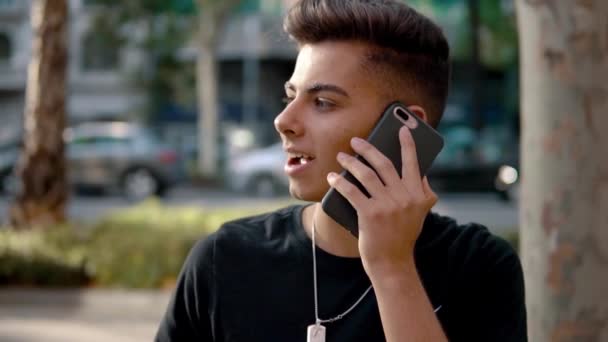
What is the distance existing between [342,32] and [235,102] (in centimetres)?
3325

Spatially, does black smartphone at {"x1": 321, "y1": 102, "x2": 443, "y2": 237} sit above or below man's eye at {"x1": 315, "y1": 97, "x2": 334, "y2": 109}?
below

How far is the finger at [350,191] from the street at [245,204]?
1352 cm

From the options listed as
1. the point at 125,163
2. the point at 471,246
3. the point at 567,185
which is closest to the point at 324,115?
the point at 471,246

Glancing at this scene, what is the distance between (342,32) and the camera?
1868 mm

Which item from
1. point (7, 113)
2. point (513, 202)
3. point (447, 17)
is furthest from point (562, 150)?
point (7, 113)

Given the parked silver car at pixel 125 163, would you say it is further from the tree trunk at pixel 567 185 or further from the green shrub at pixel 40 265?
the tree trunk at pixel 567 185

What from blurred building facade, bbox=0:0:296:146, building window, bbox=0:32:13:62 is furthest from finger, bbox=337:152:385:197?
building window, bbox=0:32:13:62

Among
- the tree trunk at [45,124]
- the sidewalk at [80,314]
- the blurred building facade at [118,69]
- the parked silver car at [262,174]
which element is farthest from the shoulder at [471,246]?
the blurred building facade at [118,69]

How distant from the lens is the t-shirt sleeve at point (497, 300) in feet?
5.92

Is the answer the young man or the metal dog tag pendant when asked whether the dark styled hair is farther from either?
the metal dog tag pendant

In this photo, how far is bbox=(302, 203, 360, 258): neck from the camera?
1897 millimetres

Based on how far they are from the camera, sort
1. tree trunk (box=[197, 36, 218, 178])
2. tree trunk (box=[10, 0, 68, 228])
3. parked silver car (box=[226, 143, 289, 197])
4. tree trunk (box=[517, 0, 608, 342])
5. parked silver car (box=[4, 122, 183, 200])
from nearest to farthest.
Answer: tree trunk (box=[517, 0, 608, 342]), tree trunk (box=[10, 0, 68, 228]), parked silver car (box=[4, 122, 183, 200]), parked silver car (box=[226, 143, 289, 197]), tree trunk (box=[197, 36, 218, 178])

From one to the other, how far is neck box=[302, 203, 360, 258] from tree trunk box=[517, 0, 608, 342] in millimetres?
1183

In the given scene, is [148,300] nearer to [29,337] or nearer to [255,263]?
[29,337]
